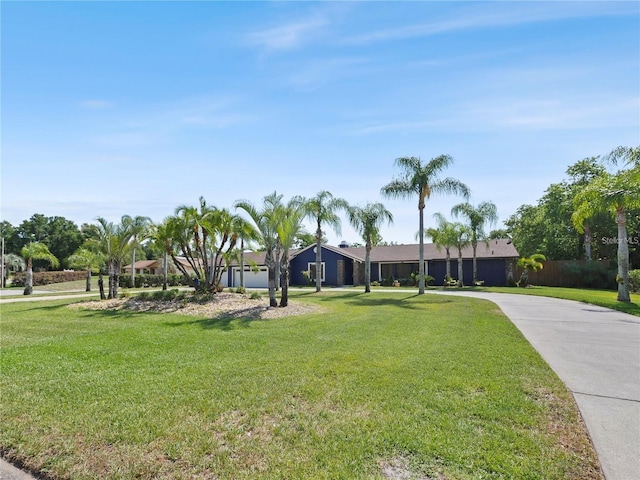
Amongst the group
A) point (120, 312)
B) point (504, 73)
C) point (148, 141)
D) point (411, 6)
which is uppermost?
point (411, 6)

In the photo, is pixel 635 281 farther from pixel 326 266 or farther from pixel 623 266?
pixel 326 266

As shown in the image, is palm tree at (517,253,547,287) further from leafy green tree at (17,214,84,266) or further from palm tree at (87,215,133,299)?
leafy green tree at (17,214,84,266)

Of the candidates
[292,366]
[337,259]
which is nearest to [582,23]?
[292,366]

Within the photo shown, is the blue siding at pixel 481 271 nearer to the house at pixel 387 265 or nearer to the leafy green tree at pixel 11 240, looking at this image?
the house at pixel 387 265

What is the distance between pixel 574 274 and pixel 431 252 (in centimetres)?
1065

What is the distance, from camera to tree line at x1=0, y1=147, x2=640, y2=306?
1377 centimetres

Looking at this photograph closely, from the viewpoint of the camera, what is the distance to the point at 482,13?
332 inches

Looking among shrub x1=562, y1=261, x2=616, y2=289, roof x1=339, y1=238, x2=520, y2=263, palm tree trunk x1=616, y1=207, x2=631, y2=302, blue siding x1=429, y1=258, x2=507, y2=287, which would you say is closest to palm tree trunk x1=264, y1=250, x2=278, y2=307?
palm tree trunk x1=616, y1=207, x2=631, y2=302

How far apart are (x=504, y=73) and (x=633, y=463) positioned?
31.2 ft

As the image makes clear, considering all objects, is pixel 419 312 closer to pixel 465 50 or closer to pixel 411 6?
pixel 465 50

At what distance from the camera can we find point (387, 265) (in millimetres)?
34938

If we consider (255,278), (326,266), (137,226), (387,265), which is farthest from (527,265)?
(137,226)

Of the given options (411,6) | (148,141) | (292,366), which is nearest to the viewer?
(292,366)

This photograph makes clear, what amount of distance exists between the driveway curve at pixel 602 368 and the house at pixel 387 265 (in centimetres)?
1961
